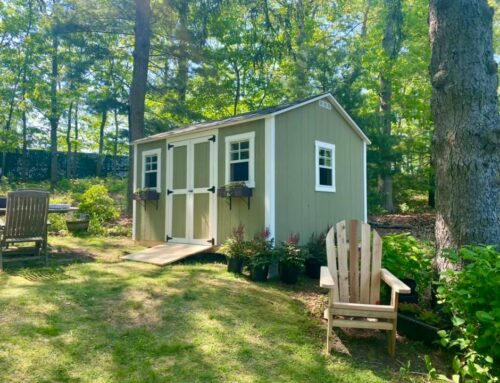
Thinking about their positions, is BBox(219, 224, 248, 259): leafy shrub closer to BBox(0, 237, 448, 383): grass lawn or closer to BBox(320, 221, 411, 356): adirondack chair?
BBox(0, 237, 448, 383): grass lawn

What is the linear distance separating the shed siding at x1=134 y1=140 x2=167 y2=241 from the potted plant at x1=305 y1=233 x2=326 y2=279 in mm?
3355

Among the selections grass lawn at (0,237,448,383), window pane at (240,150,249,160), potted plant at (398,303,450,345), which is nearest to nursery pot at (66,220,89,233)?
grass lawn at (0,237,448,383)

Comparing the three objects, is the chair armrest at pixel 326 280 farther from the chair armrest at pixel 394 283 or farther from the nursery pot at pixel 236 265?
the nursery pot at pixel 236 265

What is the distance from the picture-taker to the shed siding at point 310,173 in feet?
20.9

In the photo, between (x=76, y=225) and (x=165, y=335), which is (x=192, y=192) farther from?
(x=165, y=335)

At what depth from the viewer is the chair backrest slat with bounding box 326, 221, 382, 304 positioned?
3.64m

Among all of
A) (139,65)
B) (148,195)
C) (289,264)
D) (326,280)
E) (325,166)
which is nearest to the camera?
(326,280)

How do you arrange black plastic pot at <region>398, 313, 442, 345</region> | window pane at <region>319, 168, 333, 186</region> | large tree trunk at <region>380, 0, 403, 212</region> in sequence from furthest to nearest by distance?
large tree trunk at <region>380, 0, 403, 212</region>, window pane at <region>319, 168, 333, 186</region>, black plastic pot at <region>398, 313, 442, 345</region>

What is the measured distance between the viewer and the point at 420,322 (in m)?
3.31

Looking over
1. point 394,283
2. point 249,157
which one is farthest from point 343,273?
point 249,157

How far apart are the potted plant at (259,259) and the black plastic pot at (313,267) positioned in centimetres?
69

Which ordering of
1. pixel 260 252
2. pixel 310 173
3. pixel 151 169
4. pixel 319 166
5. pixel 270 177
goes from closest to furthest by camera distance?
1. pixel 260 252
2. pixel 270 177
3. pixel 310 173
4. pixel 319 166
5. pixel 151 169

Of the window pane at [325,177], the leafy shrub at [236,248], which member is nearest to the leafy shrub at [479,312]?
the leafy shrub at [236,248]

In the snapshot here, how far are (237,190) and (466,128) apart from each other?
142 inches
